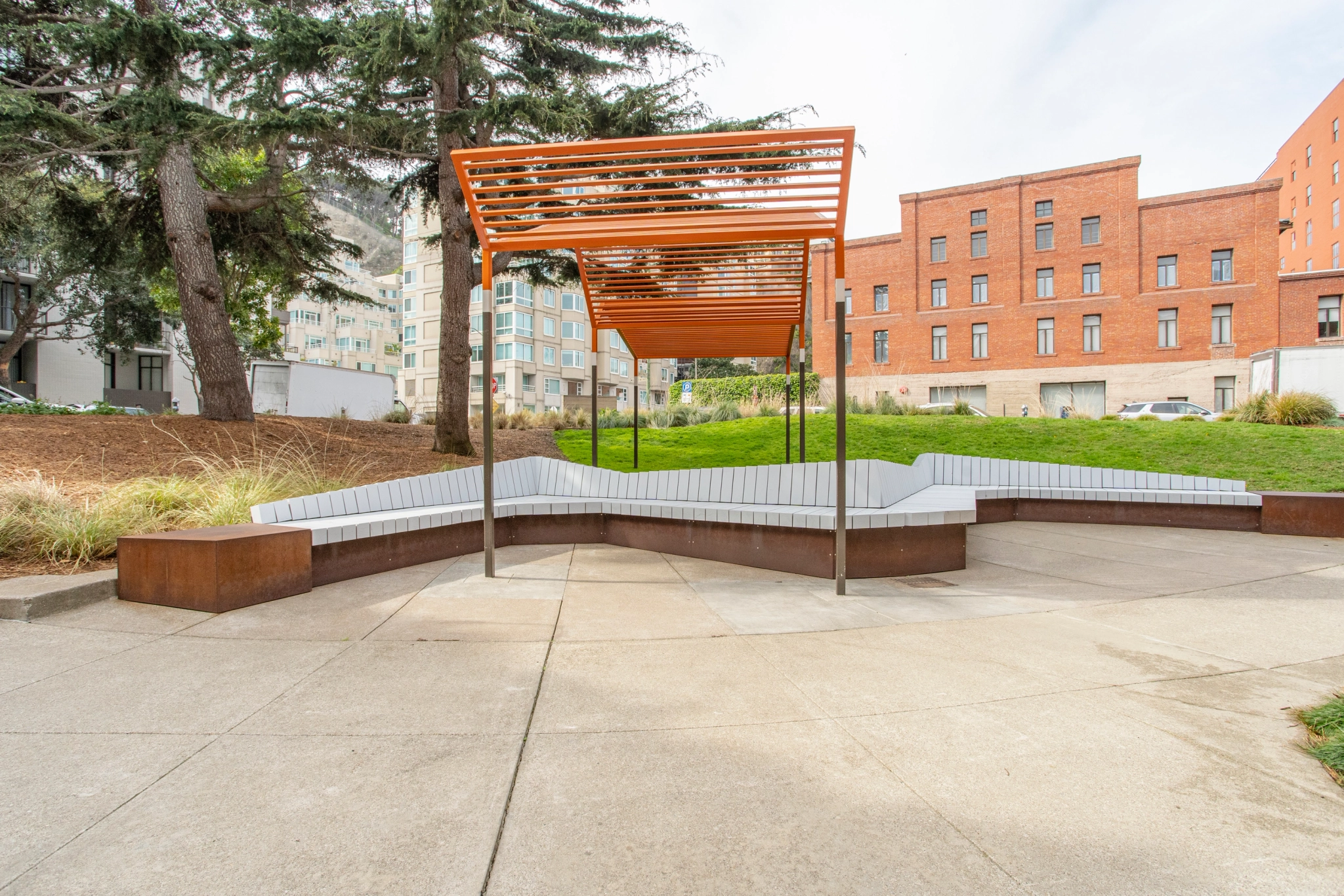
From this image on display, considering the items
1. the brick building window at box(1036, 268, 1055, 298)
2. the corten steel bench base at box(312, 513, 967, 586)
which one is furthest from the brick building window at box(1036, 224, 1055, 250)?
the corten steel bench base at box(312, 513, 967, 586)

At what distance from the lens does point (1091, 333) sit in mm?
37844

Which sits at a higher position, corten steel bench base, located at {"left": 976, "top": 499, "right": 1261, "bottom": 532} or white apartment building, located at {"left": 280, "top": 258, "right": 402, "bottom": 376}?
white apartment building, located at {"left": 280, "top": 258, "right": 402, "bottom": 376}

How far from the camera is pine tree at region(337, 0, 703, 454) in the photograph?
8.45 m

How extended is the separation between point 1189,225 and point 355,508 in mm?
Result: 43073

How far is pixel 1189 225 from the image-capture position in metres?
35.7

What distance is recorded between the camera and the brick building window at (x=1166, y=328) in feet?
118

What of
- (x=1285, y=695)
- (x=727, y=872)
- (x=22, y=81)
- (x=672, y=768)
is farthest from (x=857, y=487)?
(x=22, y=81)

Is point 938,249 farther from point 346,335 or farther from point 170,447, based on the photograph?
point 346,335

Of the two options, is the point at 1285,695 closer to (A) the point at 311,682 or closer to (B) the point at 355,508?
(A) the point at 311,682

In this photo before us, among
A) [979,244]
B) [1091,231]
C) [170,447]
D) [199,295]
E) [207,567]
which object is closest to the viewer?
[207,567]

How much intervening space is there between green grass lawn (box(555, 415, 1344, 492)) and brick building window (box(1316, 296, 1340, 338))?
2757cm

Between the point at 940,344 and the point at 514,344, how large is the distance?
32.1 meters

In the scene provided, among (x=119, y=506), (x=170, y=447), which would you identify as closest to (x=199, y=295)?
(x=170, y=447)

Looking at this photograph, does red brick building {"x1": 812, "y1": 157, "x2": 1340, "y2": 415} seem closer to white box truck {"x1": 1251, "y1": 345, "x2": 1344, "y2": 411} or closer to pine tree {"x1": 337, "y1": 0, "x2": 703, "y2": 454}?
white box truck {"x1": 1251, "y1": 345, "x2": 1344, "y2": 411}
